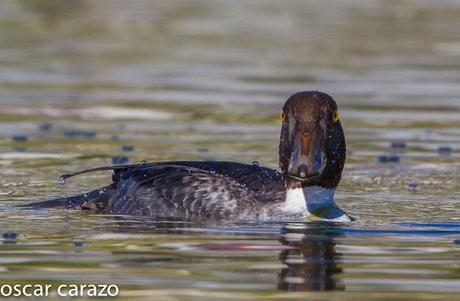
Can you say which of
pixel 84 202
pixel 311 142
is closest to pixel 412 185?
pixel 311 142

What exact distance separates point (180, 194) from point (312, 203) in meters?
1.13

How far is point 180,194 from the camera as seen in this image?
474 inches

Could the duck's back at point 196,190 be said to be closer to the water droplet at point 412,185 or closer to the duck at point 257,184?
the duck at point 257,184

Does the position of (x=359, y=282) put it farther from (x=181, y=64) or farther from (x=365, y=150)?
(x=181, y=64)

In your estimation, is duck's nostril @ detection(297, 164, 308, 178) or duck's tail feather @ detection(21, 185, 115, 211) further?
duck's tail feather @ detection(21, 185, 115, 211)

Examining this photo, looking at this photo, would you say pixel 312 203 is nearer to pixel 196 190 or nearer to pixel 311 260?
pixel 196 190

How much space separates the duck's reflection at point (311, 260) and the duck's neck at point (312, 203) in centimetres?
23

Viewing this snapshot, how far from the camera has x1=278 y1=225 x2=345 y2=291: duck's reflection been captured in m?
9.20

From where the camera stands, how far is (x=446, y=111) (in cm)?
1923

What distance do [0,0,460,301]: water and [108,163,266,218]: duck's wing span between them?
0.26 metres

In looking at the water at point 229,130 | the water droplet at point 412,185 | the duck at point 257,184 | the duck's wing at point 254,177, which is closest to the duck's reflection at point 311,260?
the water at point 229,130

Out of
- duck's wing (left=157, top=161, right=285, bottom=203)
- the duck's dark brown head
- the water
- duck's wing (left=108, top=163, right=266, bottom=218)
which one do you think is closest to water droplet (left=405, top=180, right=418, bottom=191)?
the water

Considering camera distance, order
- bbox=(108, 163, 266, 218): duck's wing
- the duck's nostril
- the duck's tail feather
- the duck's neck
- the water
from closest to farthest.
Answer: the water → the duck's nostril → the duck's neck → bbox=(108, 163, 266, 218): duck's wing → the duck's tail feather

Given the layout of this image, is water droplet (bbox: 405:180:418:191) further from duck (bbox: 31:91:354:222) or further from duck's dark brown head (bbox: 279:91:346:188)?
duck's dark brown head (bbox: 279:91:346:188)
